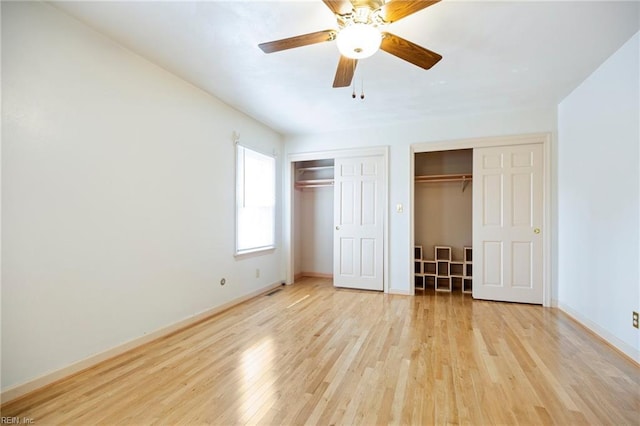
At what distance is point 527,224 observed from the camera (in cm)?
387

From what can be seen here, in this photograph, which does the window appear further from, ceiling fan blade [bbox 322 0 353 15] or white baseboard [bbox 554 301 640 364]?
white baseboard [bbox 554 301 640 364]

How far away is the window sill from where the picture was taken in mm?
3916

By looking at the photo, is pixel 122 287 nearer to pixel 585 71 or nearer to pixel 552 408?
pixel 552 408

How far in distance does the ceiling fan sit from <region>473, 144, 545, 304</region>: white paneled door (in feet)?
8.47

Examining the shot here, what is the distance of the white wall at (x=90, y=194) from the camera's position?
1.84m

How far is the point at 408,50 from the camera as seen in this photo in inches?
77.5

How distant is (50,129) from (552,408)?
144 inches

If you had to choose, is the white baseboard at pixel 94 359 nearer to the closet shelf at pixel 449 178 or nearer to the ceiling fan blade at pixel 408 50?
the ceiling fan blade at pixel 408 50

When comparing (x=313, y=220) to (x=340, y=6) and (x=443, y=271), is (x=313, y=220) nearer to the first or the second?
(x=443, y=271)

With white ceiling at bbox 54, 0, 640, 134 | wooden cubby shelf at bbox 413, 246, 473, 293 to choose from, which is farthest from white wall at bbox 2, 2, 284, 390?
wooden cubby shelf at bbox 413, 246, 473, 293

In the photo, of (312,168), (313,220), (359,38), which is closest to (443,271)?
(313,220)

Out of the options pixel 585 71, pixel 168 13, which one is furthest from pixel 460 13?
pixel 168 13

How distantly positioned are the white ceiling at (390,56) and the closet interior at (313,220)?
1867mm

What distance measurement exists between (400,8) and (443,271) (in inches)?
162
